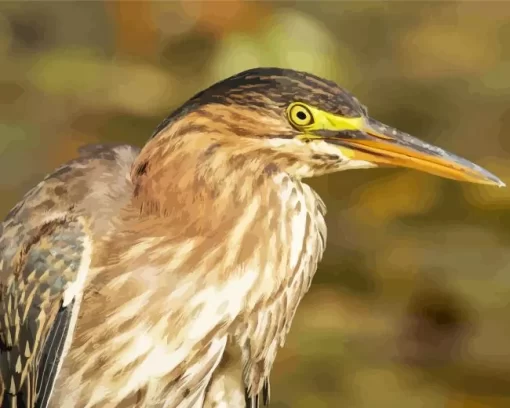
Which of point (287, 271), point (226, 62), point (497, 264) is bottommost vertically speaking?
point (287, 271)

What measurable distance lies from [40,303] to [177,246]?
116mm

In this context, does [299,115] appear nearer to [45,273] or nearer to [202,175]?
[202,175]

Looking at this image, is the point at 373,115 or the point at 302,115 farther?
the point at 373,115

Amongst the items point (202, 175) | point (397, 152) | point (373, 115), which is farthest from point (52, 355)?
point (373, 115)

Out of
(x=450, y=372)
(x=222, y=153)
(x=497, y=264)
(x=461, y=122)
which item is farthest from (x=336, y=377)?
(x=222, y=153)

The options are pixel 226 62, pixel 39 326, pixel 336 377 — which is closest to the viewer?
pixel 39 326

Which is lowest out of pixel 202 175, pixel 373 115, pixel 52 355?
pixel 52 355

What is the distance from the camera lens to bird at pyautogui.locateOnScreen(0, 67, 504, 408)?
54 cm

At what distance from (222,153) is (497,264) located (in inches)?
19.2

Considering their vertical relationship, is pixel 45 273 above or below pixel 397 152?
below

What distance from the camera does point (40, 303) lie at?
536 millimetres

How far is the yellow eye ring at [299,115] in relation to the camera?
1.71ft

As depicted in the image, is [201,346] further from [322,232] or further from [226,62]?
[226,62]

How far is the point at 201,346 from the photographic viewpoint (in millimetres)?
566
